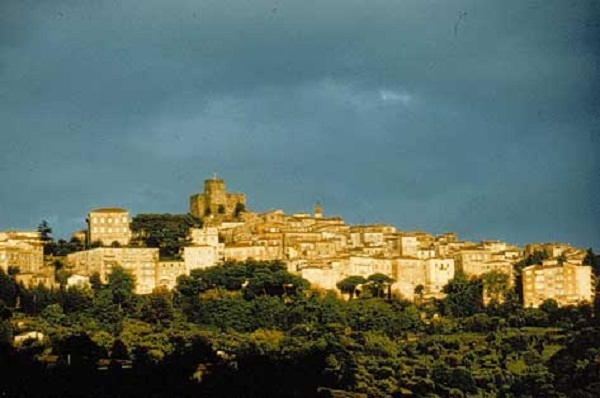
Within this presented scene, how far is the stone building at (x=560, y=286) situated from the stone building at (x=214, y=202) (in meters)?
16.1

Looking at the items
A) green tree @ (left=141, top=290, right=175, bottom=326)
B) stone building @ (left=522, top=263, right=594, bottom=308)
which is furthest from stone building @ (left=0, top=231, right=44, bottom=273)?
stone building @ (left=522, top=263, right=594, bottom=308)

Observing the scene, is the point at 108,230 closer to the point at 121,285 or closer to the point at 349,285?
the point at 121,285

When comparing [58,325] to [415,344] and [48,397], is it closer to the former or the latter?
[415,344]

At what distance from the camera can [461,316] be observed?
174ft

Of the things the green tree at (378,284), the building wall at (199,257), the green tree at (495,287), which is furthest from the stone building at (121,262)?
the green tree at (495,287)

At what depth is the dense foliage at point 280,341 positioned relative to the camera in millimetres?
30188

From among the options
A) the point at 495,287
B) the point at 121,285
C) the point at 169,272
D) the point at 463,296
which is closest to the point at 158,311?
the point at 121,285

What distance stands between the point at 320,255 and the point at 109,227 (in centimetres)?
850

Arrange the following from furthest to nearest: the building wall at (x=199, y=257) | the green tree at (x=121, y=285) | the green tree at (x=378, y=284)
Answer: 1. the green tree at (x=378, y=284)
2. the building wall at (x=199, y=257)
3. the green tree at (x=121, y=285)

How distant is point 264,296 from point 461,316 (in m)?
7.56

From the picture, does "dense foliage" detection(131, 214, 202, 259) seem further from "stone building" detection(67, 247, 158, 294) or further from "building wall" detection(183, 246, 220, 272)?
"stone building" detection(67, 247, 158, 294)

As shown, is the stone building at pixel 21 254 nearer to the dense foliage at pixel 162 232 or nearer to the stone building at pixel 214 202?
the dense foliage at pixel 162 232

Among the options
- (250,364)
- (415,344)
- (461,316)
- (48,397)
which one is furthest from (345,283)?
(48,397)

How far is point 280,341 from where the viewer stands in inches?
Answer: 1736
